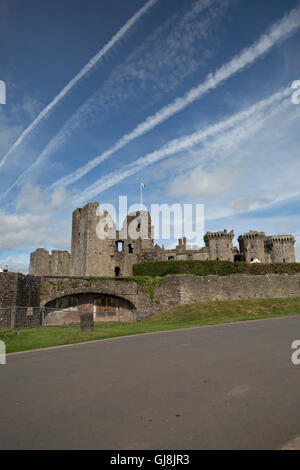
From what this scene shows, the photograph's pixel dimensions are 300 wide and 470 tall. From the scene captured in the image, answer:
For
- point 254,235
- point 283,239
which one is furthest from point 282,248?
point 254,235

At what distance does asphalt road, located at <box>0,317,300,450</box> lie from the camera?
364cm

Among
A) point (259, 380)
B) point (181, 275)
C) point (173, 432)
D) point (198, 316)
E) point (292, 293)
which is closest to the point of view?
point (173, 432)

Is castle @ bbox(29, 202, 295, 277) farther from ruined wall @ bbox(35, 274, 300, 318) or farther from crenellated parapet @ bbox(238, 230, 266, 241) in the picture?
ruined wall @ bbox(35, 274, 300, 318)

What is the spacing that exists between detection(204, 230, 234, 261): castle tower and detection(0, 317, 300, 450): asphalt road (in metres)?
53.2

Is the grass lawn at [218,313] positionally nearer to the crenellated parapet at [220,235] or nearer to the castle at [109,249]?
the castle at [109,249]

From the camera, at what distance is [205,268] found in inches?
1383

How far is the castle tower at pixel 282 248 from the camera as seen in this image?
216 ft

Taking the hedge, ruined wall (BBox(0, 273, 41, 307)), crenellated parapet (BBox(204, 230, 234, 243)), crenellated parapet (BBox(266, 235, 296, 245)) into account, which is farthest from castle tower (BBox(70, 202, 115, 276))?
crenellated parapet (BBox(266, 235, 296, 245))

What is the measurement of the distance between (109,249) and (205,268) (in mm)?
13178

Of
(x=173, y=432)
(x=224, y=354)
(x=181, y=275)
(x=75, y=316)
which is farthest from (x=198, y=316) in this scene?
(x=173, y=432)

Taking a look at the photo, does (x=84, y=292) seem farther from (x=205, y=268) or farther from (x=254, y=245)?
(x=254, y=245)
